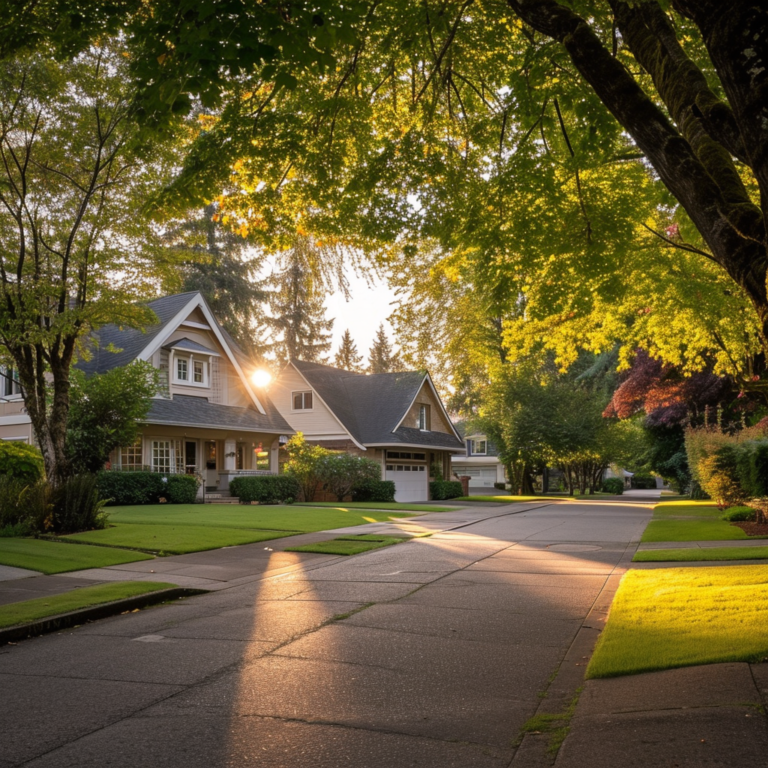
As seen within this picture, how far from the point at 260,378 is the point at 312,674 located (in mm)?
35247

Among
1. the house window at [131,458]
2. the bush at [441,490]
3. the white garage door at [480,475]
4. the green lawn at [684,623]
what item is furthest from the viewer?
the white garage door at [480,475]

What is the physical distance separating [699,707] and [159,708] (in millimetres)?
3505

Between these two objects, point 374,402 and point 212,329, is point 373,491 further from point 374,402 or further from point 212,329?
point 212,329

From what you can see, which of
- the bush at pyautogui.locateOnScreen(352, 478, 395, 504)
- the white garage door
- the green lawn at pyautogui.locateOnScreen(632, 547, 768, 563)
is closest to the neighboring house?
the white garage door

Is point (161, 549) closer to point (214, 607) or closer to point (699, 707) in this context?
point (214, 607)

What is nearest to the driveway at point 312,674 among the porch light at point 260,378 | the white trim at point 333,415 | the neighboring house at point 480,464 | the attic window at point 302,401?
the porch light at point 260,378

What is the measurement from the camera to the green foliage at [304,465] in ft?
111

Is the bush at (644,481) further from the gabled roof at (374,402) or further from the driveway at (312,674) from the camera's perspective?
the driveway at (312,674)

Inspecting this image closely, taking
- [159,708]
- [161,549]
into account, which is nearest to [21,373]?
[161,549]

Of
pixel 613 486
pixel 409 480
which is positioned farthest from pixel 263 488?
pixel 613 486

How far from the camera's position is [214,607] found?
9.13 meters

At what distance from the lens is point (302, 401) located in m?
41.0

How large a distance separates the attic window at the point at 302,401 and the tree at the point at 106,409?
16221 mm

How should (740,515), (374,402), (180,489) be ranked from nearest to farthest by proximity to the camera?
(740,515) < (180,489) < (374,402)
